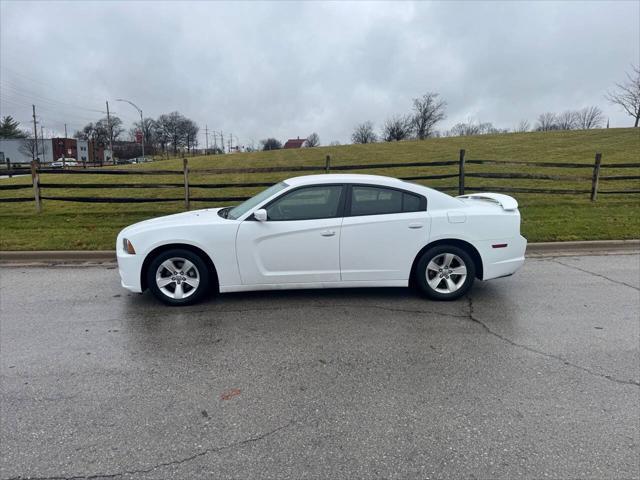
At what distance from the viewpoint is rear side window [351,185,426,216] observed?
462 centimetres

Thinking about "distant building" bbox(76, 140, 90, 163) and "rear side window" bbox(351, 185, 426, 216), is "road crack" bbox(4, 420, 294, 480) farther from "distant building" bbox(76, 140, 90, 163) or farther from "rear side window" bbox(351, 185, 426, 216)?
"distant building" bbox(76, 140, 90, 163)

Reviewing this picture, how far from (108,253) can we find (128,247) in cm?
279

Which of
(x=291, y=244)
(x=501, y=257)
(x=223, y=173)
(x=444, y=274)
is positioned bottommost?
(x=444, y=274)

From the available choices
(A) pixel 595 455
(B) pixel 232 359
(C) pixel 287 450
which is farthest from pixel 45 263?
(A) pixel 595 455

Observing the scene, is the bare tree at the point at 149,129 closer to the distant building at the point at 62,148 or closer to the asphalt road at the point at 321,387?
the distant building at the point at 62,148

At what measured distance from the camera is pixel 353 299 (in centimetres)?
473

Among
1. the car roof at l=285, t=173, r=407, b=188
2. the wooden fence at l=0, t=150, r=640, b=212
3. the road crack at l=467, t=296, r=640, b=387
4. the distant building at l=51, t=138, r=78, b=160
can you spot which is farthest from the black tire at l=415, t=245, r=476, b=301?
the distant building at l=51, t=138, r=78, b=160

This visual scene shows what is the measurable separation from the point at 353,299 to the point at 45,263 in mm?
5175

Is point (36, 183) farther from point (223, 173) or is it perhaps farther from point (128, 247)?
point (128, 247)

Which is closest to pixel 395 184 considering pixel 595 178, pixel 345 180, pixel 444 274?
Result: pixel 345 180

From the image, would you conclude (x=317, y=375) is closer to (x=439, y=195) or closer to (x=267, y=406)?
(x=267, y=406)

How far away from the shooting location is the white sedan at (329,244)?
4.42 metres

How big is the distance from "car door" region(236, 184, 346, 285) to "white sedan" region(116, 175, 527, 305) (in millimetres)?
11

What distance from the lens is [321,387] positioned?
9.59 feet
